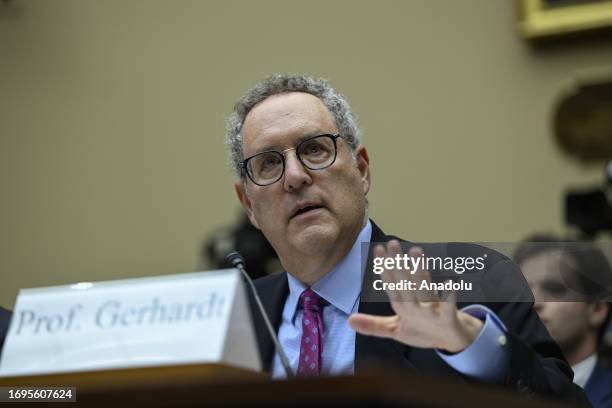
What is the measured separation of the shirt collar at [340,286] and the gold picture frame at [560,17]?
121 inches

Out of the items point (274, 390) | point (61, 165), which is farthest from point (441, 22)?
point (274, 390)

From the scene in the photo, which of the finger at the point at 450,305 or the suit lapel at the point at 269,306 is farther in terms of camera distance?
the suit lapel at the point at 269,306

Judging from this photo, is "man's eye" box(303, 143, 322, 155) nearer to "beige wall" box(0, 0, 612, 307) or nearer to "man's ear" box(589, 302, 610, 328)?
"man's ear" box(589, 302, 610, 328)

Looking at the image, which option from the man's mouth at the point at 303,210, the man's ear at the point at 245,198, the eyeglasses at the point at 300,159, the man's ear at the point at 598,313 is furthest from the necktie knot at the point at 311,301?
the man's ear at the point at 598,313

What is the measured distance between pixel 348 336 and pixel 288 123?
685 mm

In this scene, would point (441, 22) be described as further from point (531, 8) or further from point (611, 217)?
point (611, 217)

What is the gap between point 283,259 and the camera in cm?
295

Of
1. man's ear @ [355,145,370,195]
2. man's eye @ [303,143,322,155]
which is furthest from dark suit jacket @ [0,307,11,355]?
man's ear @ [355,145,370,195]

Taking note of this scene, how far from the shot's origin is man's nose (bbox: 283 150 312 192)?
2.89 m

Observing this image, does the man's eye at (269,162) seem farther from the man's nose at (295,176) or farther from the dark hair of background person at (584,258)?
the dark hair of background person at (584,258)

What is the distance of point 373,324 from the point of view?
6.72 ft

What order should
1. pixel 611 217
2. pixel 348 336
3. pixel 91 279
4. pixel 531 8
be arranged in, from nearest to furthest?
pixel 348 336
pixel 611 217
pixel 531 8
pixel 91 279

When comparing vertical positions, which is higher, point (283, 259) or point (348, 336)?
point (283, 259)

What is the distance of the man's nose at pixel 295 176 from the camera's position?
289 cm
